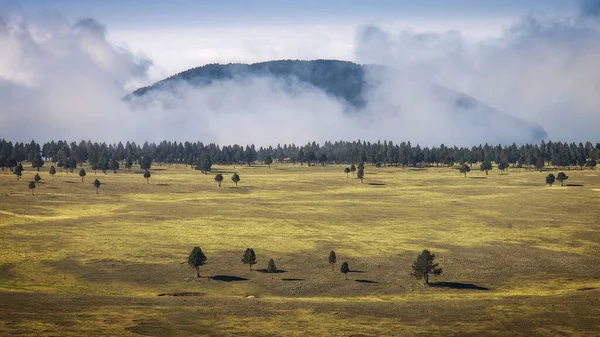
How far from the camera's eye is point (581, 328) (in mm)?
54469

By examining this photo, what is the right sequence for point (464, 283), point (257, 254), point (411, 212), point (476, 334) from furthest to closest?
point (411, 212), point (257, 254), point (464, 283), point (476, 334)

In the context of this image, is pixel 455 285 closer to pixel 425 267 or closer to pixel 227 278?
pixel 425 267

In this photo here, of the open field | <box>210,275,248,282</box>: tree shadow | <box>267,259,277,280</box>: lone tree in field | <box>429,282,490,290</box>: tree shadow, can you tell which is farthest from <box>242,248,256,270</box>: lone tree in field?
<box>429,282,490,290</box>: tree shadow

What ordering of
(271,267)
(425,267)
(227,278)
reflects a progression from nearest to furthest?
(425,267), (227,278), (271,267)

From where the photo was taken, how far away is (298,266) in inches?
3329

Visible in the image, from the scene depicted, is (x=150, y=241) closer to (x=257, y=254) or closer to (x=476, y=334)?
(x=257, y=254)

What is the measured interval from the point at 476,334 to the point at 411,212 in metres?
85.7

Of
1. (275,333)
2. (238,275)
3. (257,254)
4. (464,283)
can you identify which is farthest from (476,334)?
(257,254)

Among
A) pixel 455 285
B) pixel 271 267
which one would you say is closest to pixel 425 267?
pixel 455 285

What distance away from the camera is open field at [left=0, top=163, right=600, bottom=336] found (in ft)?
186

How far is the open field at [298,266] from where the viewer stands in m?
56.7

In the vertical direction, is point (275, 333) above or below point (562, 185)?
below

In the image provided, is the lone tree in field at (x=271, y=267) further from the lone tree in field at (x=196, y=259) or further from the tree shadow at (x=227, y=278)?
the lone tree in field at (x=196, y=259)

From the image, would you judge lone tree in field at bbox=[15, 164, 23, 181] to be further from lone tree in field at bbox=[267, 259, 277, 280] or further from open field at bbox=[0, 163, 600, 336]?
lone tree in field at bbox=[267, 259, 277, 280]
